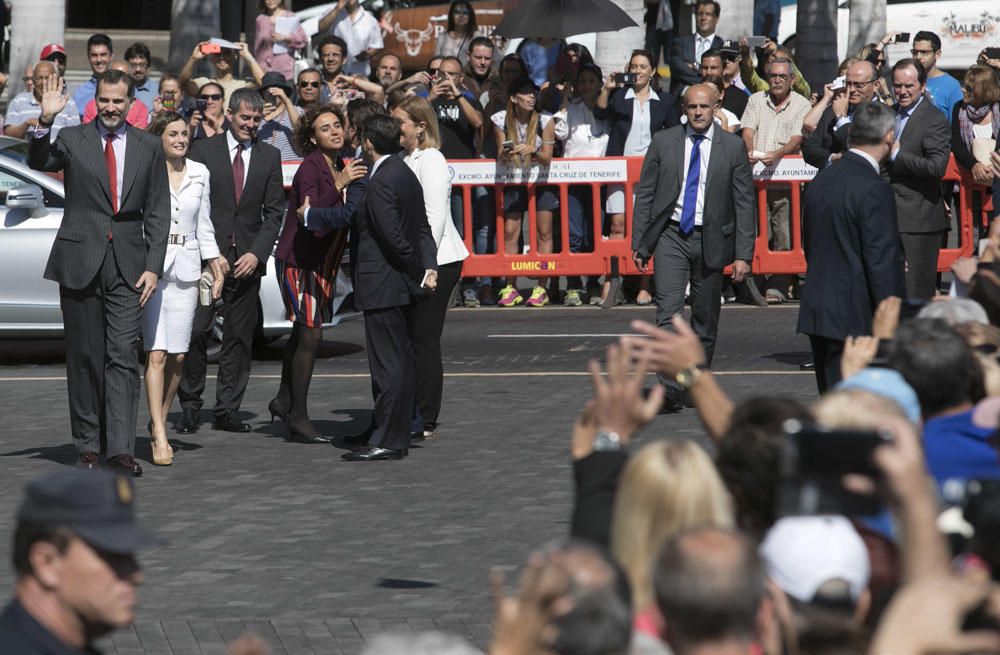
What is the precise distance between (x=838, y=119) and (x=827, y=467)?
10.8 m

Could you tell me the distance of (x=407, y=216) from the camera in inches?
420

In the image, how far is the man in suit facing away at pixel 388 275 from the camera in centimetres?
1058

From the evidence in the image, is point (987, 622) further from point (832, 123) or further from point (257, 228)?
point (832, 123)

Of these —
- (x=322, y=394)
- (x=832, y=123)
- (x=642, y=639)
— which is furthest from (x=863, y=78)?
(x=642, y=639)

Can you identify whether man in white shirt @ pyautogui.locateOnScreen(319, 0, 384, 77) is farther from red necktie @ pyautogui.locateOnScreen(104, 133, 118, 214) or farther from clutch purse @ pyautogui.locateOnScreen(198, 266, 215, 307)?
red necktie @ pyautogui.locateOnScreen(104, 133, 118, 214)

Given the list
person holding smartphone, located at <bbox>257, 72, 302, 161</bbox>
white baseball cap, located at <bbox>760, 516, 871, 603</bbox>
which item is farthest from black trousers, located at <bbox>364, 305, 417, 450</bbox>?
white baseball cap, located at <bbox>760, 516, 871, 603</bbox>

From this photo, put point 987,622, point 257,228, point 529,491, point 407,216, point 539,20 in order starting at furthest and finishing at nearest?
1. point 539,20
2. point 257,228
3. point 407,216
4. point 529,491
5. point 987,622

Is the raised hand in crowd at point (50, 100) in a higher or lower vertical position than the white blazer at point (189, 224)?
higher

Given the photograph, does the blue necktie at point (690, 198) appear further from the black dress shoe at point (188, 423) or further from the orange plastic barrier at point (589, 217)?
the orange plastic barrier at point (589, 217)

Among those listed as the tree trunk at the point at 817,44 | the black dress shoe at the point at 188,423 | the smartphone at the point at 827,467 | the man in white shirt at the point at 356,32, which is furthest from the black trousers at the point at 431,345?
the tree trunk at the point at 817,44

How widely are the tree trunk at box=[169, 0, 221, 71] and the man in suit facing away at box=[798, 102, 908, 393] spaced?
1442 cm

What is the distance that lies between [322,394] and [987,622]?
31.8 ft

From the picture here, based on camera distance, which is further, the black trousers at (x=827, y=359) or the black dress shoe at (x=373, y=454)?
the black dress shoe at (x=373, y=454)

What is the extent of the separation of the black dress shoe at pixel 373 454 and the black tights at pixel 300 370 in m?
0.64
